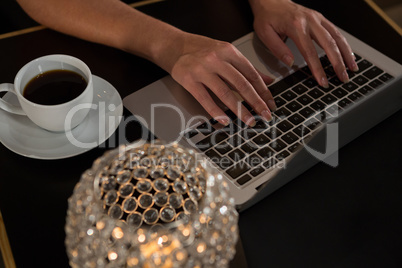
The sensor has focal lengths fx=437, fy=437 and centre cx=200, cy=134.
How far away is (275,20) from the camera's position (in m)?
0.84

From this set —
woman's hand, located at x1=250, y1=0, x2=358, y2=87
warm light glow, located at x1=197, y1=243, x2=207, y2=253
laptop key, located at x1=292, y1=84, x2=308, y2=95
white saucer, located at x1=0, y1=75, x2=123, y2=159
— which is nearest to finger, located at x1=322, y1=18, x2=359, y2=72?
woman's hand, located at x1=250, y1=0, x2=358, y2=87

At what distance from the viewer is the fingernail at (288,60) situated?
2.57ft

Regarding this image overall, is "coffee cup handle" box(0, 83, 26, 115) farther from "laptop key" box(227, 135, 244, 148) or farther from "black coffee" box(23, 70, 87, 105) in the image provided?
"laptop key" box(227, 135, 244, 148)

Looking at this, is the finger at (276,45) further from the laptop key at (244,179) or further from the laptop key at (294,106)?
the laptop key at (244,179)

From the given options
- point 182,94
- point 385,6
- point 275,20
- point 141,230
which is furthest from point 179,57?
point 385,6

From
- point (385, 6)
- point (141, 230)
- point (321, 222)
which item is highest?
point (141, 230)

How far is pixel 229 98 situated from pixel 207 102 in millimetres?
37

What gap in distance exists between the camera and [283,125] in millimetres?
699

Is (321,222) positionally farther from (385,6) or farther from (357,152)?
(385,6)

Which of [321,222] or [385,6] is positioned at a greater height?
[321,222]

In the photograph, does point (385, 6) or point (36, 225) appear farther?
point (385, 6)

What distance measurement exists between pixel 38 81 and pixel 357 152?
503 millimetres

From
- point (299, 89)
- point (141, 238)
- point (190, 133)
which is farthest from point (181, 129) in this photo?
point (141, 238)

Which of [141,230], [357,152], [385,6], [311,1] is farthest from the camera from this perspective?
[385,6]
